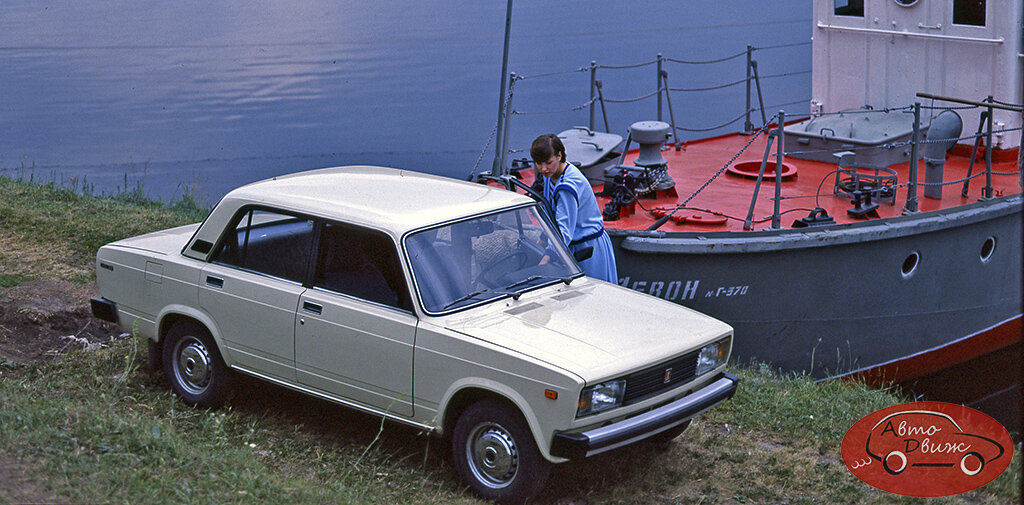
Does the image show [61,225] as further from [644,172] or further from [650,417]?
[650,417]

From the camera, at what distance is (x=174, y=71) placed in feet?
132

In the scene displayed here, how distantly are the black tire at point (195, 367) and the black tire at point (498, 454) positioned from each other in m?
1.85

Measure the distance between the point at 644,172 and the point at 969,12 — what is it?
4224mm

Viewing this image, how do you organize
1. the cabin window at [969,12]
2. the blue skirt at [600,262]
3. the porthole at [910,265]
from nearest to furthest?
the blue skirt at [600,262]
the porthole at [910,265]
the cabin window at [969,12]

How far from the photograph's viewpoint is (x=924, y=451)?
20.2 ft

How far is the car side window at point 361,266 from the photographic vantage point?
582cm

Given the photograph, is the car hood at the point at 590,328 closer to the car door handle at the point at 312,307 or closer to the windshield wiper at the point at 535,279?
the windshield wiper at the point at 535,279

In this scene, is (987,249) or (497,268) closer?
(497,268)

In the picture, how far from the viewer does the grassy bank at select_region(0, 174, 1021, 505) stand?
5168 millimetres

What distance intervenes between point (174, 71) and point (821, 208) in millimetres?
35160

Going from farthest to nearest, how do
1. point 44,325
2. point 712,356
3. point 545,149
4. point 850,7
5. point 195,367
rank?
point 850,7, point 44,325, point 545,149, point 195,367, point 712,356

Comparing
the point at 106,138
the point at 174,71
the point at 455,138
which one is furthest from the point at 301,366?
the point at 174,71

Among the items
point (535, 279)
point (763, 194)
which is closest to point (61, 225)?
point (535, 279)

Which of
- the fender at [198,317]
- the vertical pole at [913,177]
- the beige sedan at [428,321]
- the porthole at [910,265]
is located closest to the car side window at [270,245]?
the beige sedan at [428,321]
